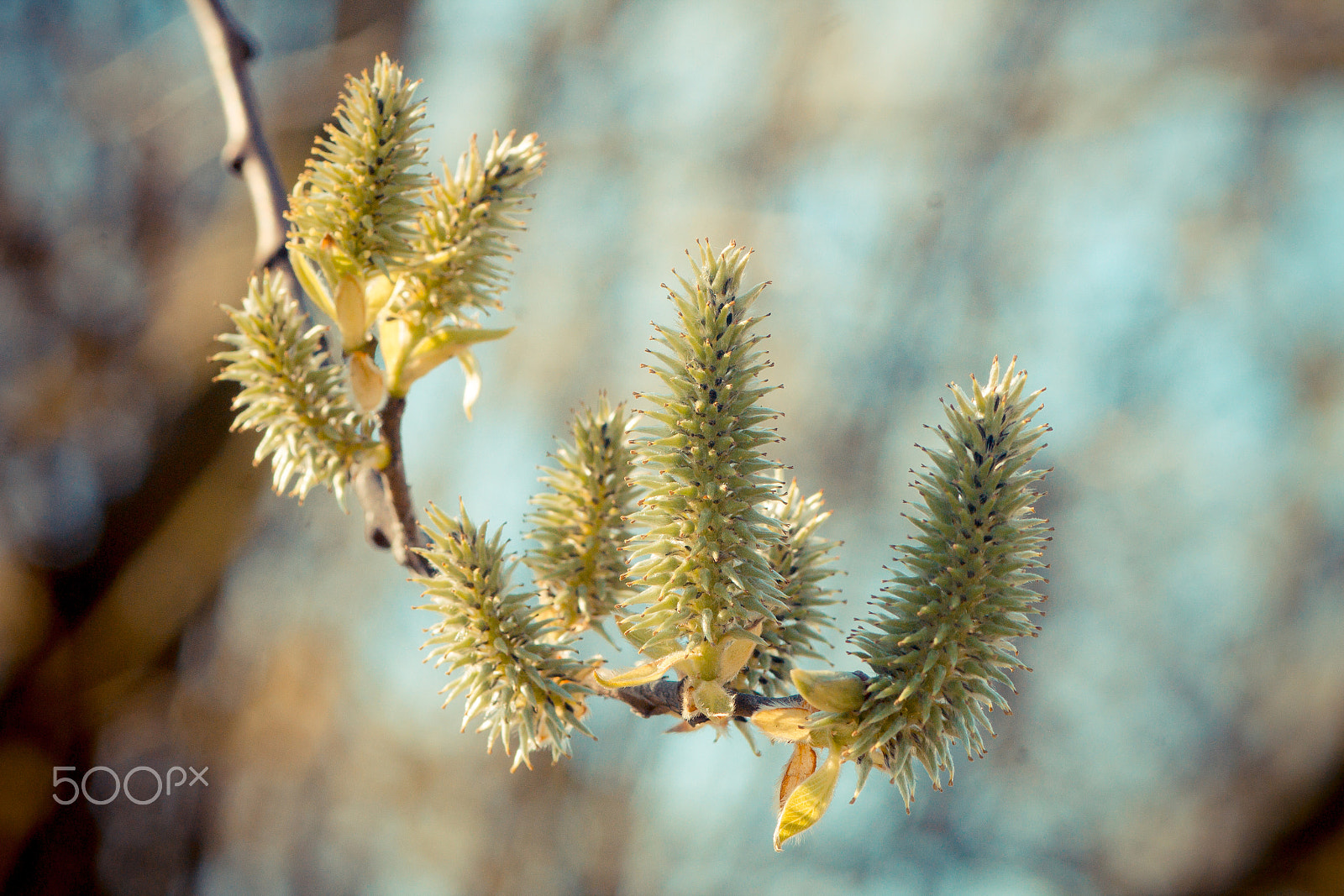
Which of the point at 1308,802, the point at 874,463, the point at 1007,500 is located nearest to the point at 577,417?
the point at 1007,500

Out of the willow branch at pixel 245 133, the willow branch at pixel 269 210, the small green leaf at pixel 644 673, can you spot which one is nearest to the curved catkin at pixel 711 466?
the small green leaf at pixel 644 673

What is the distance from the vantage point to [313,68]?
5.47 feet

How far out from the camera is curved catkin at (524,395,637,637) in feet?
1.34

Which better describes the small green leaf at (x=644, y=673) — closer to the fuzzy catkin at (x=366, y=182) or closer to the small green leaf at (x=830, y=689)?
the small green leaf at (x=830, y=689)

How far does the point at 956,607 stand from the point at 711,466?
0.10 m

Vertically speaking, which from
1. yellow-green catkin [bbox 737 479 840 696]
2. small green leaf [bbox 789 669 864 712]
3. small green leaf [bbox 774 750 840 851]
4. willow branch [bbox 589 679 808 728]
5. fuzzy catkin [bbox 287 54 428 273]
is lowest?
small green leaf [bbox 774 750 840 851]

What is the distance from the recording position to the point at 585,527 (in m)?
0.42

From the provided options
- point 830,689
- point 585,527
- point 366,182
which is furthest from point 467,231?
point 830,689

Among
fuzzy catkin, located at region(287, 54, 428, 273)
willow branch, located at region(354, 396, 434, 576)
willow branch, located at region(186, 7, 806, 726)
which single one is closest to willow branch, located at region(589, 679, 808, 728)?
willow branch, located at region(186, 7, 806, 726)

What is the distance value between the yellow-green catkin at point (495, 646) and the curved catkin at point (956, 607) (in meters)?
0.11

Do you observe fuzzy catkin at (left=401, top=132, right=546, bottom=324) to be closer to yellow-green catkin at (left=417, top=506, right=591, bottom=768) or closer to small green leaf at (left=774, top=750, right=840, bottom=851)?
yellow-green catkin at (left=417, top=506, right=591, bottom=768)

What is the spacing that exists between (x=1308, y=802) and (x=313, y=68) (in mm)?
2059

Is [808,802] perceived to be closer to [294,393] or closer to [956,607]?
[956,607]

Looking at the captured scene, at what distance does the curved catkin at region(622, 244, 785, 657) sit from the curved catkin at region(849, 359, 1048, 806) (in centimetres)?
5
